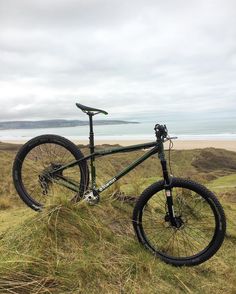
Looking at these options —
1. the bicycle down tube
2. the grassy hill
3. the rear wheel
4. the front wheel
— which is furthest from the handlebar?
the grassy hill

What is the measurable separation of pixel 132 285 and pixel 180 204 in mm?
1702

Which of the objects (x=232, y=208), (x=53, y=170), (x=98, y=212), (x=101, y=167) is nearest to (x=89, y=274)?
(x=98, y=212)

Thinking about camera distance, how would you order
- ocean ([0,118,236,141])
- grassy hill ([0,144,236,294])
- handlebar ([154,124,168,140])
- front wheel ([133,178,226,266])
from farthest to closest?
ocean ([0,118,236,141])
handlebar ([154,124,168,140])
front wheel ([133,178,226,266])
grassy hill ([0,144,236,294])

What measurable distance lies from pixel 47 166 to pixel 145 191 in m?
1.76

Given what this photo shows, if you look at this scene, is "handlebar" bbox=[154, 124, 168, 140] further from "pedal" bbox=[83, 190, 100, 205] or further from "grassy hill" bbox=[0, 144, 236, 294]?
"grassy hill" bbox=[0, 144, 236, 294]

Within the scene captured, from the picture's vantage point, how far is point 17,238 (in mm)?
4988

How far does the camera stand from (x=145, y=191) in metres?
5.51

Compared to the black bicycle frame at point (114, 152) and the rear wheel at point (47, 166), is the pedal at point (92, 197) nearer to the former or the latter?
the black bicycle frame at point (114, 152)

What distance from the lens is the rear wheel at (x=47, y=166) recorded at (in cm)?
609

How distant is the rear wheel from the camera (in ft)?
20.0

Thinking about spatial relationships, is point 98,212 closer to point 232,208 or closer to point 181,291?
point 181,291

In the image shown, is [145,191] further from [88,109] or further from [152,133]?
[152,133]

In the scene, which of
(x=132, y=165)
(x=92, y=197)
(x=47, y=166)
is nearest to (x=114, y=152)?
(x=132, y=165)

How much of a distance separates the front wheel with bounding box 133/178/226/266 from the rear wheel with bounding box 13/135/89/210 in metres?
1.08
